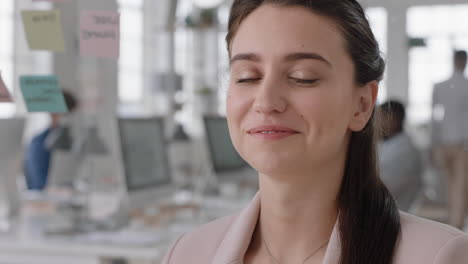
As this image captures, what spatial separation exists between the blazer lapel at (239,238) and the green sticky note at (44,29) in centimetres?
67

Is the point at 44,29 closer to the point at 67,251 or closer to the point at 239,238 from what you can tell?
the point at 239,238

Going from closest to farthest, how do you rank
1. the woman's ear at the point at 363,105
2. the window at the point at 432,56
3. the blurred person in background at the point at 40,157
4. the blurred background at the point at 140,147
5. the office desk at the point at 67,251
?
the woman's ear at the point at 363,105 → the blurred background at the point at 140,147 → the office desk at the point at 67,251 → the blurred person in background at the point at 40,157 → the window at the point at 432,56

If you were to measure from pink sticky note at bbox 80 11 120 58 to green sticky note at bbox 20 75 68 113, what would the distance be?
12cm

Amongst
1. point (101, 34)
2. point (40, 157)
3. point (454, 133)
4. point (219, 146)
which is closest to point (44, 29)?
point (101, 34)

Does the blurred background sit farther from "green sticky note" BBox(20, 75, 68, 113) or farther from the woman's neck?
the woman's neck

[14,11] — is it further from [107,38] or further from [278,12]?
[278,12]

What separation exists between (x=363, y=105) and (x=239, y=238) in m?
0.30

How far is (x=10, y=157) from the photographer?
309 cm

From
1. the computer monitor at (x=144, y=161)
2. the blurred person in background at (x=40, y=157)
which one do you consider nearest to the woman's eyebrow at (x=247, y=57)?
the computer monitor at (x=144, y=161)

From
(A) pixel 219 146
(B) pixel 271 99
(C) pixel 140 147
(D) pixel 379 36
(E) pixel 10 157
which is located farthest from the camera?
(A) pixel 219 146

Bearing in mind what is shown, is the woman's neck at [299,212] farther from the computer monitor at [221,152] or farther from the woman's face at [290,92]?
the computer monitor at [221,152]

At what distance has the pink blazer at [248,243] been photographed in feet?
2.91

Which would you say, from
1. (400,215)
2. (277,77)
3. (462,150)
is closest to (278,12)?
(277,77)

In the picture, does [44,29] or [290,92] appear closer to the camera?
[290,92]
